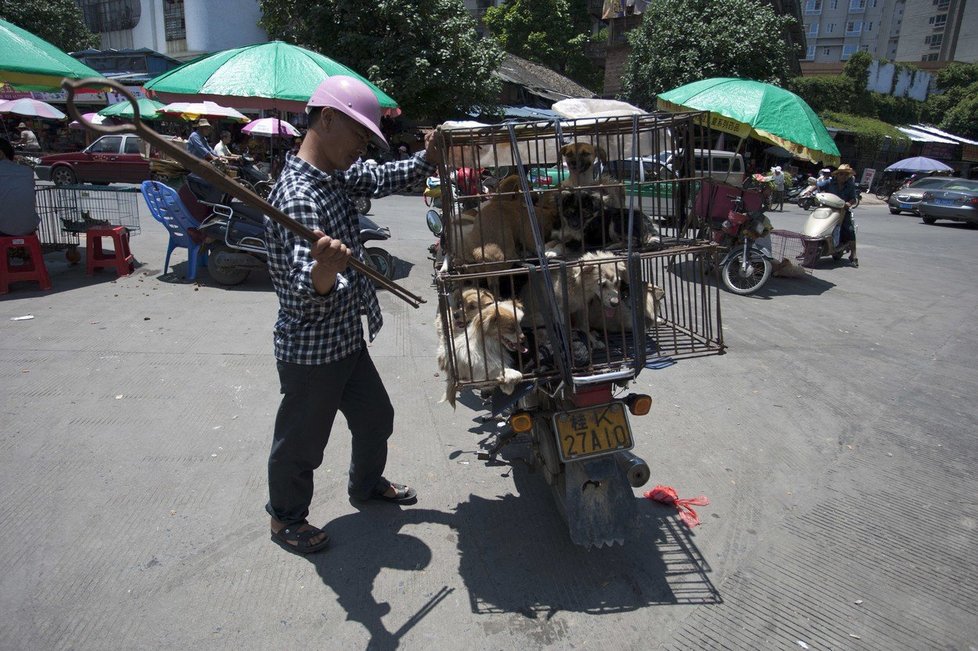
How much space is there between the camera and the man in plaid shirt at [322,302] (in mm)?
2379

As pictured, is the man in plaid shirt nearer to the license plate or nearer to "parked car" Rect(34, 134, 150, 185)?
the license plate

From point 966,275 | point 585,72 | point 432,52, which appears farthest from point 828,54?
point 966,275

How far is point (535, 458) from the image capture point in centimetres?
328

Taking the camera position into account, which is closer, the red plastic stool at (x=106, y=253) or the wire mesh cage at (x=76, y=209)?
the red plastic stool at (x=106, y=253)

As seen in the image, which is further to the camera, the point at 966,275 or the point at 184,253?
the point at 966,275

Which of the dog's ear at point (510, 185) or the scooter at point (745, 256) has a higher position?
the dog's ear at point (510, 185)

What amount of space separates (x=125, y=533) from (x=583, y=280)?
250cm

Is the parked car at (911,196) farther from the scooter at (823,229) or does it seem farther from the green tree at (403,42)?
the green tree at (403,42)

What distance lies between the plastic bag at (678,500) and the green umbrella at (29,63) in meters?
6.61

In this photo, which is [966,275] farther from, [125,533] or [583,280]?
[125,533]

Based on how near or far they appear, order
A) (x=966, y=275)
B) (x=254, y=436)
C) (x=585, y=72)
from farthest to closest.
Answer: (x=585, y=72) < (x=966, y=275) < (x=254, y=436)

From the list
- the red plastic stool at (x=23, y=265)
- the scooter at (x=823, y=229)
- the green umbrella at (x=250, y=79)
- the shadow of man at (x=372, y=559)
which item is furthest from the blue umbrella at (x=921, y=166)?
the red plastic stool at (x=23, y=265)

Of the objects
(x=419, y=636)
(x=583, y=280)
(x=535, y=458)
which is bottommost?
(x=419, y=636)

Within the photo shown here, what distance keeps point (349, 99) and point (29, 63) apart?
5915 millimetres
